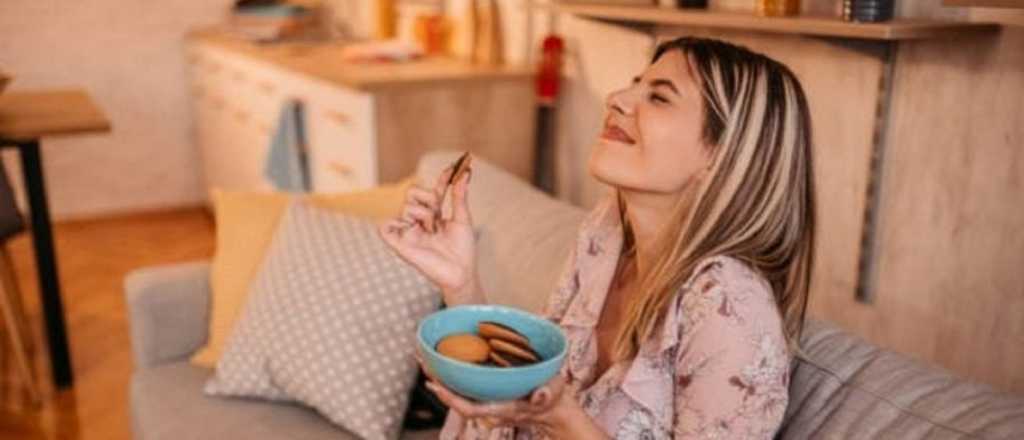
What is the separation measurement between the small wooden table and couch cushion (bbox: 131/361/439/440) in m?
1.00

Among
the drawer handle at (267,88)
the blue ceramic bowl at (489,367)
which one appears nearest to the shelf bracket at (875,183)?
the blue ceramic bowl at (489,367)

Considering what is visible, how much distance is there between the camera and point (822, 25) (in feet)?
5.23

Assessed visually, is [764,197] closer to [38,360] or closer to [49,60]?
[38,360]

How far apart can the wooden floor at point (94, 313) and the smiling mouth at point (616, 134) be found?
73.8 inches

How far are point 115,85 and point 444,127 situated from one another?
98.7 inches

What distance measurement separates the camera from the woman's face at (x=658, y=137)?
1128 millimetres

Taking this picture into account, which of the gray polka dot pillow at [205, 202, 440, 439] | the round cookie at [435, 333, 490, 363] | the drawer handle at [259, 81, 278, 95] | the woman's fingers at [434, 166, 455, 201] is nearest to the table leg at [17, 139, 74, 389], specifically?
the drawer handle at [259, 81, 278, 95]

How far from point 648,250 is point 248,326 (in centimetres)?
93

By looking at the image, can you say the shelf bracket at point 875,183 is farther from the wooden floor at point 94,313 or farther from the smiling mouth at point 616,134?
the wooden floor at point 94,313

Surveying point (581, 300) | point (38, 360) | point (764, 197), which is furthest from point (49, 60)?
point (764, 197)

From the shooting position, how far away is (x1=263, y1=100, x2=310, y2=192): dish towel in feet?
10.3

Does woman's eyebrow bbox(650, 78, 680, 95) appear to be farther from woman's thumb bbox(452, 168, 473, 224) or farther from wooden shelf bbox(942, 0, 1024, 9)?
wooden shelf bbox(942, 0, 1024, 9)

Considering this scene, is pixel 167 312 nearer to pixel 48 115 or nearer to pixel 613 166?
pixel 48 115

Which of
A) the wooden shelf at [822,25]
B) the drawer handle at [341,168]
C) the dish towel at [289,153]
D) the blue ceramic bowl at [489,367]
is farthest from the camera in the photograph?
the dish towel at [289,153]
